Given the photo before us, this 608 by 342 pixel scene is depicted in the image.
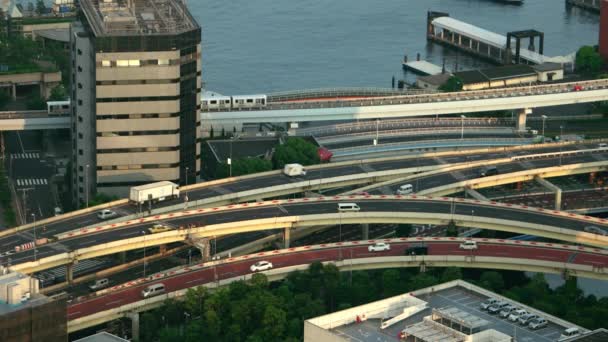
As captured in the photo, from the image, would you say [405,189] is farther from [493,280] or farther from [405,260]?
[493,280]

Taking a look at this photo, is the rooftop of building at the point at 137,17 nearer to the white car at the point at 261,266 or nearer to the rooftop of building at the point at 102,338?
the white car at the point at 261,266

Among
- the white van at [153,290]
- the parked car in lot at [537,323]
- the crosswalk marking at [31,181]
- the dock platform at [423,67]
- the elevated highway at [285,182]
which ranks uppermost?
the parked car in lot at [537,323]

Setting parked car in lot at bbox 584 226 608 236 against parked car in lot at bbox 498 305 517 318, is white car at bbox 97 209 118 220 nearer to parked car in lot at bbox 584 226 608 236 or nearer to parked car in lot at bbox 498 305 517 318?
parked car in lot at bbox 584 226 608 236

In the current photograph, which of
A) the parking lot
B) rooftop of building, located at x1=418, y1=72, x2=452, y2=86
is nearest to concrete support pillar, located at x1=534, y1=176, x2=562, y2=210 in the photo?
rooftop of building, located at x1=418, y1=72, x2=452, y2=86

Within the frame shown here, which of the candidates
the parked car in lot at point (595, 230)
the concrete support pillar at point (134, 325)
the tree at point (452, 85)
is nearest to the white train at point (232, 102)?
the tree at point (452, 85)

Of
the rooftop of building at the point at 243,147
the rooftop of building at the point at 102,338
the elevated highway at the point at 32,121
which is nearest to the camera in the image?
the rooftop of building at the point at 102,338

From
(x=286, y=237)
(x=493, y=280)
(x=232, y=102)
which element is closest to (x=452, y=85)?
(x=232, y=102)

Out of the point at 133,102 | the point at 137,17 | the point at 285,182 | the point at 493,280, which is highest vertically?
the point at 137,17
